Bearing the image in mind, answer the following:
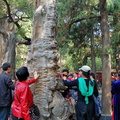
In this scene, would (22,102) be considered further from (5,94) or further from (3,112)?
(3,112)

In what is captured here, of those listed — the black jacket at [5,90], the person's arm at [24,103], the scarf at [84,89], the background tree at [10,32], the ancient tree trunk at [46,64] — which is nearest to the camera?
the person's arm at [24,103]

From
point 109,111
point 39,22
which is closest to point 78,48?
point 109,111

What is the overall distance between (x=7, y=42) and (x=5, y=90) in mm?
11447

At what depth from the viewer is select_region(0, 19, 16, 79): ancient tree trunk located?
1517 centimetres

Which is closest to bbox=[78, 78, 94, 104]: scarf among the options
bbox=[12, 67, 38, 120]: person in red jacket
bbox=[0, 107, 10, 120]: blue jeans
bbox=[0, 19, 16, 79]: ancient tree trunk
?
bbox=[12, 67, 38, 120]: person in red jacket

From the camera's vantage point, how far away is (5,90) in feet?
15.0

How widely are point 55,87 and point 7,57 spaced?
36.1 feet

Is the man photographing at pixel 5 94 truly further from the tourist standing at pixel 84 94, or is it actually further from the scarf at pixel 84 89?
the scarf at pixel 84 89

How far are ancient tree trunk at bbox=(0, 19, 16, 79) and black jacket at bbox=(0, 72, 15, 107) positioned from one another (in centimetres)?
1057

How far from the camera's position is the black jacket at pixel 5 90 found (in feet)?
14.8

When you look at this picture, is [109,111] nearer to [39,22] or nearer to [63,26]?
[63,26]

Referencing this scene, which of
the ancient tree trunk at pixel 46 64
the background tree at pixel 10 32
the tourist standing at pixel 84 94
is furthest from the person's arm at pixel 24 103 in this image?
the background tree at pixel 10 32

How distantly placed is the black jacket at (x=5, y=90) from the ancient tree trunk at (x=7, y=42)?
10.6 m

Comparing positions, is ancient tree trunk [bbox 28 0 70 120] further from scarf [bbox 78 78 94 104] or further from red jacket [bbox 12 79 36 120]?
red jacket [bbox 12 79 36 120]
